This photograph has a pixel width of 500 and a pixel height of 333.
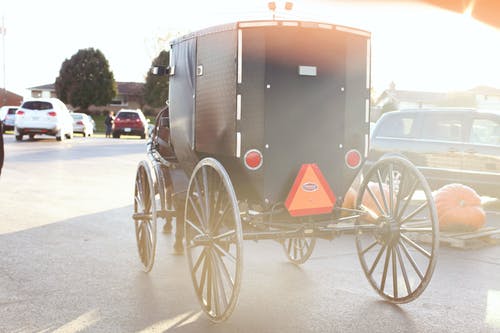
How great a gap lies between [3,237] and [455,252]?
209 inches

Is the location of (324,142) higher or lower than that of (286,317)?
higher

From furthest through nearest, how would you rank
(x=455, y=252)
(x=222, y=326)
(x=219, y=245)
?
(x=455, y=252), (x=219, y=245), (x=222, y=326)

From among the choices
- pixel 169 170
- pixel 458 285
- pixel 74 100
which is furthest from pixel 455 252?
pixel 74 100

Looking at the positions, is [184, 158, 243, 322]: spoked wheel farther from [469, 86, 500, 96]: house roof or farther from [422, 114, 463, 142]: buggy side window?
[469, 86, 500, 96]: house roof

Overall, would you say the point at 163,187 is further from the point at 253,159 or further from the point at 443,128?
the point at 443,128

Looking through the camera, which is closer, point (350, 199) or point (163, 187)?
point (163, 187)

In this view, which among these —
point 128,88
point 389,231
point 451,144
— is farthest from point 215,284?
point 128,88

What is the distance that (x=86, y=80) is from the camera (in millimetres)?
96812

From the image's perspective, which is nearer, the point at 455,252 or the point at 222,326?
the point at 222,326

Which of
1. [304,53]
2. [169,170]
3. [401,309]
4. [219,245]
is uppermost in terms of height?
[304,53]

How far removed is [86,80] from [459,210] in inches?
3611

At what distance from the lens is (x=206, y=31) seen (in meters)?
6.26

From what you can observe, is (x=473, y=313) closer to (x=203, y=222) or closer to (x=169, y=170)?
(x=203, y=222)

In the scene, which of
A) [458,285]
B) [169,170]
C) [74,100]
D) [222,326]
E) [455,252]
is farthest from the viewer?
[74,100]
